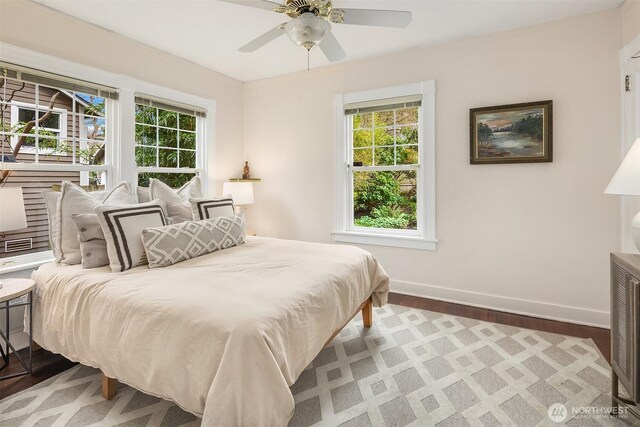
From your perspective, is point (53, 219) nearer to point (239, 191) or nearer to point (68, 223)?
point (68, 223)

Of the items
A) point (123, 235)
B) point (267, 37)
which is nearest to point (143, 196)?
point (123, 235)

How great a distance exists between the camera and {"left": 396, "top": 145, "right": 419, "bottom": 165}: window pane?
352 centimetres

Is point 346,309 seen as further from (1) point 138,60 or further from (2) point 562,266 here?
(1) point 138,60

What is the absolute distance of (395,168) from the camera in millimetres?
3590

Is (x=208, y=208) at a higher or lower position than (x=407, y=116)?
lower

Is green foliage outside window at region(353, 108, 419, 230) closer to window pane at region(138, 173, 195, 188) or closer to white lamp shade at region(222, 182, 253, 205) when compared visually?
white lamp shade at region(222, 182, 253, 205)

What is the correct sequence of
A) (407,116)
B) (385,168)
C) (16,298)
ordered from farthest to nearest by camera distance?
(385,168)
(407,116)
(16,298)

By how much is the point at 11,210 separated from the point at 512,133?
3.80 metres

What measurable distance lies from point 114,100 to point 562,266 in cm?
432

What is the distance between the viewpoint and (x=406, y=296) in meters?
3.48

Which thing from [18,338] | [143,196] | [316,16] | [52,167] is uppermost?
[316,16]

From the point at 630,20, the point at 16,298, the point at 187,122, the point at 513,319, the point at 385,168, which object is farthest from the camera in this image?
the point at 187,122

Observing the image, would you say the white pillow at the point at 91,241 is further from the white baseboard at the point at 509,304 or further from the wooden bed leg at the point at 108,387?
the white baseboard at the point at 509,304

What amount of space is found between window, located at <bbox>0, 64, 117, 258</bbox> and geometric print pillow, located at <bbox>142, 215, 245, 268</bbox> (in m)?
1.25
